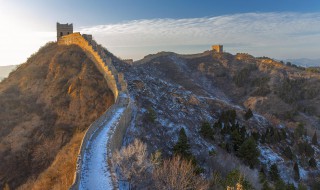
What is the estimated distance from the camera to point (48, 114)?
43719mm

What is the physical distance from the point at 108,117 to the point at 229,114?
92.4 feet

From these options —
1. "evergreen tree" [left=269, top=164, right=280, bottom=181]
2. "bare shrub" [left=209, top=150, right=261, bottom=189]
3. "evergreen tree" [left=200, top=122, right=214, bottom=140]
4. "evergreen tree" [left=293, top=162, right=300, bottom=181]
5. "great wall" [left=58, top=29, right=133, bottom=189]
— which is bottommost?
"evergreen tree" [left=293, top=162, right=300, bottom=181]

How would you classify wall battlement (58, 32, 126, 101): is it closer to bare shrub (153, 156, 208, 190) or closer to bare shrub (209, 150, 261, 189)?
bare shrub (209, 150, 261, 189)

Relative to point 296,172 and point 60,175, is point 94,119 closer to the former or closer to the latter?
point 60,175

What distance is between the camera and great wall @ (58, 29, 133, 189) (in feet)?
72.9

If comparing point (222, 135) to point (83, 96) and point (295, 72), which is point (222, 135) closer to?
point (83, 96)

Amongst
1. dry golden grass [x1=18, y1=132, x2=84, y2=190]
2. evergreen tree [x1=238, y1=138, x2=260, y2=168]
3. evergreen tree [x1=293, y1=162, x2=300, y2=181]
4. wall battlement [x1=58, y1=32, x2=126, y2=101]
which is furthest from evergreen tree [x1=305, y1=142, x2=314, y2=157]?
dry golden grass [x1=18, y1=132, x2=84, y2=190]

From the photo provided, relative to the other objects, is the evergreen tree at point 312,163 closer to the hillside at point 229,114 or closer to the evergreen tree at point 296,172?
the hillside at point 229,114

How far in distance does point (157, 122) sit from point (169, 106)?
30.1ft

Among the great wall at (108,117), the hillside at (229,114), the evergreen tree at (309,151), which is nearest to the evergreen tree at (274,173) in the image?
the hillside at (229,114)

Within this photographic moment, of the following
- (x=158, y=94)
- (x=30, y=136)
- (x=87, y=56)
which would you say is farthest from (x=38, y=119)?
(x=158, y=94)

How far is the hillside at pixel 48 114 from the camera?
3156 centimetres

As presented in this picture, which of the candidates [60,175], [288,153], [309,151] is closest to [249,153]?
[288,153]

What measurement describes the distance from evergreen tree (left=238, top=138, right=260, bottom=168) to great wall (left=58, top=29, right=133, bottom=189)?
16.5 meters
